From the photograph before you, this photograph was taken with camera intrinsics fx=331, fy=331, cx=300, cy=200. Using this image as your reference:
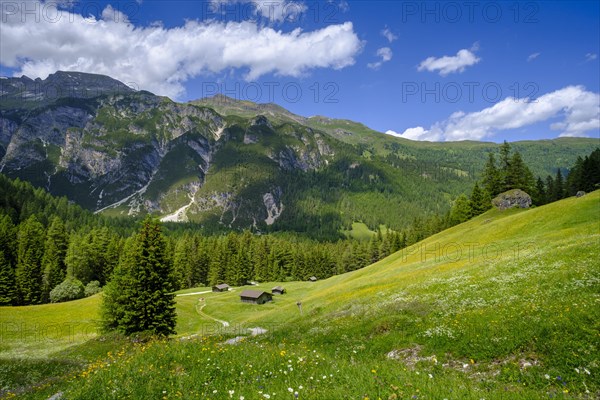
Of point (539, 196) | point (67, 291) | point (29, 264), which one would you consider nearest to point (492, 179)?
point (539, 196)

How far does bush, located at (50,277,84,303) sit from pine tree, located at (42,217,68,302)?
13.3 feet

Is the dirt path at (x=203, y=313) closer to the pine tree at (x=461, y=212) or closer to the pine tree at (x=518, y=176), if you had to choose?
the pine tree at (x=461, y=212)

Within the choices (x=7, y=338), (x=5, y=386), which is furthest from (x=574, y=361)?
(x=7, y=338)

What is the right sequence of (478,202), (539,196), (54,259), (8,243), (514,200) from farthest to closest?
1. (539,196)
2. (478,202)
3. (54,259)
4. (8,243)
5. (514,200)

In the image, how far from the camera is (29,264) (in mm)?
85250

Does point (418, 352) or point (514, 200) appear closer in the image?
point (418, 352)

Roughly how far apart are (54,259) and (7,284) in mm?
12839

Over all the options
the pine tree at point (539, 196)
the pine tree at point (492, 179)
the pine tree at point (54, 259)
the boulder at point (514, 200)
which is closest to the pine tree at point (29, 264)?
the pine tree at point (54, 259)

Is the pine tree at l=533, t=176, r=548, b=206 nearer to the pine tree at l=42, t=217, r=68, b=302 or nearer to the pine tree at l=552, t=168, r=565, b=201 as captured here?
the pine tree at l=552, t=168, r=565, b=201

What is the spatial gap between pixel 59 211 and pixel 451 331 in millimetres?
184897

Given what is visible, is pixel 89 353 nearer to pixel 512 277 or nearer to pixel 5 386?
pixel 5 386

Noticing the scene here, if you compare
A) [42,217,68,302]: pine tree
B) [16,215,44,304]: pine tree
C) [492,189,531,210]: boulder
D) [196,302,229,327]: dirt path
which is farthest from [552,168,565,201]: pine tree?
[16,215,44,304]: pine tree

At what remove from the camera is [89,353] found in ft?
103

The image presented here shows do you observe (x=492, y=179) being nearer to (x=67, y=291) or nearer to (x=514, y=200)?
(x=514, y=200)
